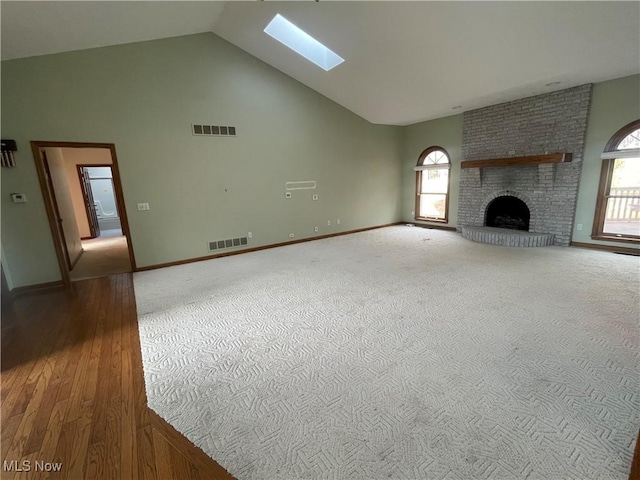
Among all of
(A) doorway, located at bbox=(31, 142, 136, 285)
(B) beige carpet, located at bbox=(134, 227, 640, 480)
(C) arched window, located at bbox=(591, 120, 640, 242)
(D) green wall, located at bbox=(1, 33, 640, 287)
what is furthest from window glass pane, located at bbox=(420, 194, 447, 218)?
(A) doorway, located at bbox=(31, 142, 136, 285)

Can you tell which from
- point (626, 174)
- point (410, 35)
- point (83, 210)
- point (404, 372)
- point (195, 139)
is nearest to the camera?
point (404, 372)

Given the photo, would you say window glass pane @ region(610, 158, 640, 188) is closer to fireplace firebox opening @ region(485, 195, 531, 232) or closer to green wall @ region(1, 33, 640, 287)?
green wall @ region(1, 33, 640, 287)

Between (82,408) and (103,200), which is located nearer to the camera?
(82,408)

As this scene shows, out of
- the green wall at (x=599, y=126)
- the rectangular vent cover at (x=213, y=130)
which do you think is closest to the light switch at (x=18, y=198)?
the rectangular vent cover at (x=213, y=130)

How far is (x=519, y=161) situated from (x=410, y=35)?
340cm

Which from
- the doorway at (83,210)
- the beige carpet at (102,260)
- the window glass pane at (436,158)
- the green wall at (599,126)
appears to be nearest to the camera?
the doorway at (83,210)

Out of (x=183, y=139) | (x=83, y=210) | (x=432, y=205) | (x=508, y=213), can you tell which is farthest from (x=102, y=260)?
(x=508, y=213)

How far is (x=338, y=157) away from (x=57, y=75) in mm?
4928

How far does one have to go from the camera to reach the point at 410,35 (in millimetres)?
3730

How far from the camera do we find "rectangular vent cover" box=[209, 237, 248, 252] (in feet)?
16.8

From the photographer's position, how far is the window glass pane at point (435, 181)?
7.07 m

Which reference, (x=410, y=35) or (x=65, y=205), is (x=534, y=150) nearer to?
(x=410, y=35)

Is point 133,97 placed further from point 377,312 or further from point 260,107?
point 377,312

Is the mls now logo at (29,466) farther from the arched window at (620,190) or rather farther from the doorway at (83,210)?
Answer: the arched window at (620,190)
